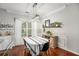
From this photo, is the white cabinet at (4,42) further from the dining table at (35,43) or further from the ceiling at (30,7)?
the ceiling at (30,7)

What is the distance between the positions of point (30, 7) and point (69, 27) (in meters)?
0.90

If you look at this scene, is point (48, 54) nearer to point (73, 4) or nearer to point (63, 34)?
point (63, 34)

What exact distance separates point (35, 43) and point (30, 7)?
0.74 meters

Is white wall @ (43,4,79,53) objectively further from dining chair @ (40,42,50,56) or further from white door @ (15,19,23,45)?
white door @ (15,19,23,45)

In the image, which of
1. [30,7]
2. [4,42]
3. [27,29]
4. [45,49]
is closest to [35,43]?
[45,49]

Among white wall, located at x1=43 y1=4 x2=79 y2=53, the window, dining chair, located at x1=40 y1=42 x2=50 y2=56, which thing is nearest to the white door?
the window

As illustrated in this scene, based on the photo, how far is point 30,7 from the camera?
2.07 meters

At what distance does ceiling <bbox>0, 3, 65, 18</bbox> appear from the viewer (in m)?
2.03

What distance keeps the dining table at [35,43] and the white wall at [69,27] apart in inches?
13.8

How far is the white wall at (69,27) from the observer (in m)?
2.04

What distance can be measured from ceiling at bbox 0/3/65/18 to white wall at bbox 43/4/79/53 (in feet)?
0.42

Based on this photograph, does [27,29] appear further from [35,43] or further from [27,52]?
[27,52]

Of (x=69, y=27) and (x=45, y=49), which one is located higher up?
(x=69, y=27)

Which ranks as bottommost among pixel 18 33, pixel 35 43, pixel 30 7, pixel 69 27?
pixel 35 43
